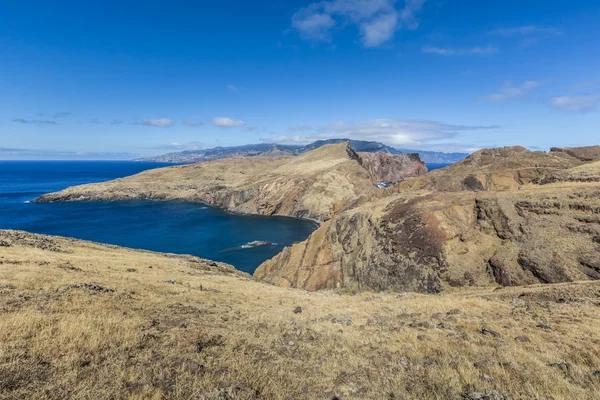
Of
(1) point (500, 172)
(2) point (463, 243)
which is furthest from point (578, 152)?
(2) point (463, 243)

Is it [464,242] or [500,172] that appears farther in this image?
[500,172]

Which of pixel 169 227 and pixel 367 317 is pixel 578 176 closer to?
pixel 367 317

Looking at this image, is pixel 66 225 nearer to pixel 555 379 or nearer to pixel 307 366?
pixel 307 366

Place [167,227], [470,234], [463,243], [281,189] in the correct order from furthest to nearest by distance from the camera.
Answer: [281,189], [167,227], [470,234], [463,243]

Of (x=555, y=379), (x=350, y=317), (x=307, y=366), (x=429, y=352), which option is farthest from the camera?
(x=350, y=317)

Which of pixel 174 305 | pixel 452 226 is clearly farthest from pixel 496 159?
pixel 174 305

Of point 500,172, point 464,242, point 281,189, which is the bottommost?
point 464,242

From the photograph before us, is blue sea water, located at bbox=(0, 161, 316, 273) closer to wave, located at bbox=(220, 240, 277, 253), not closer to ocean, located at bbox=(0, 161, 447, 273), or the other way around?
ocean, located at bbox=(0, 161, 447, 273)
